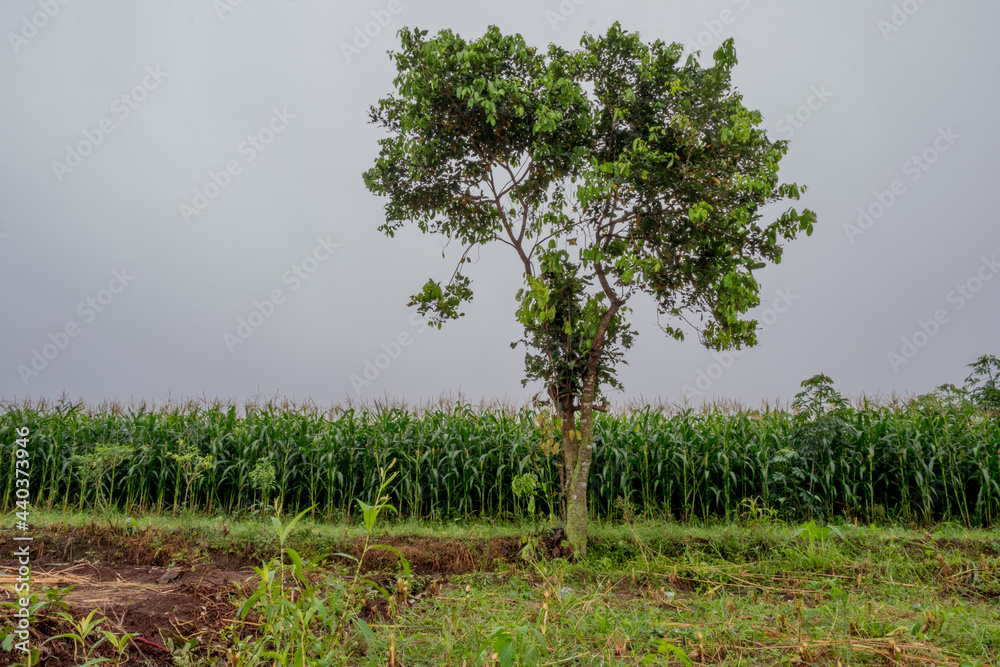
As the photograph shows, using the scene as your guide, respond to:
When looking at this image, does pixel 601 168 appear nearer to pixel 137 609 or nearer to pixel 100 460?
pixel 137 609

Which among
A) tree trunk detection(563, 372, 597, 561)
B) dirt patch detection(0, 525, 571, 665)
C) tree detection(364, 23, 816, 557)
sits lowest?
dirt patch detection(0, 525, 571, 665)

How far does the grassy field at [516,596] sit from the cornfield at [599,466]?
0.79m

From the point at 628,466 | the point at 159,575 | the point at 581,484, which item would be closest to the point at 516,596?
the point at 581,484

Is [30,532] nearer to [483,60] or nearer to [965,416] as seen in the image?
[483,60]

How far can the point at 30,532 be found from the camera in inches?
280

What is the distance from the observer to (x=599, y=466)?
28.8 ft

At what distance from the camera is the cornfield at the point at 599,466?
8594 millimetres

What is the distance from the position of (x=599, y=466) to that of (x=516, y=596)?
4.24 meters

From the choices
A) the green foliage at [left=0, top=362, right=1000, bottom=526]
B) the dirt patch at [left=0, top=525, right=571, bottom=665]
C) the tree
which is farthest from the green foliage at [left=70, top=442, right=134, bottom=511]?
the tree

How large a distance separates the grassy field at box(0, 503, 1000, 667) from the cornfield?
795mm

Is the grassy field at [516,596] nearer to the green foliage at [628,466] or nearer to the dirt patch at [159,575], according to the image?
the dirt patch at [159,575]

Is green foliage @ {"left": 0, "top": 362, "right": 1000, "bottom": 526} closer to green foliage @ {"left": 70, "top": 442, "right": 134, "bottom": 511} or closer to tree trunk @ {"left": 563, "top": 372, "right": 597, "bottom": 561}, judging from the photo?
green foliage @ {"left": 70, "top": 442, "right": 134, "bottom": 511}

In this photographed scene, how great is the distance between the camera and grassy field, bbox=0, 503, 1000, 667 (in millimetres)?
3309

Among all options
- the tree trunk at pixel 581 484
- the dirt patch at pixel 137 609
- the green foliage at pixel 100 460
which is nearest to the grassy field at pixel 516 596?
the dirt patch at pixel 137 609
